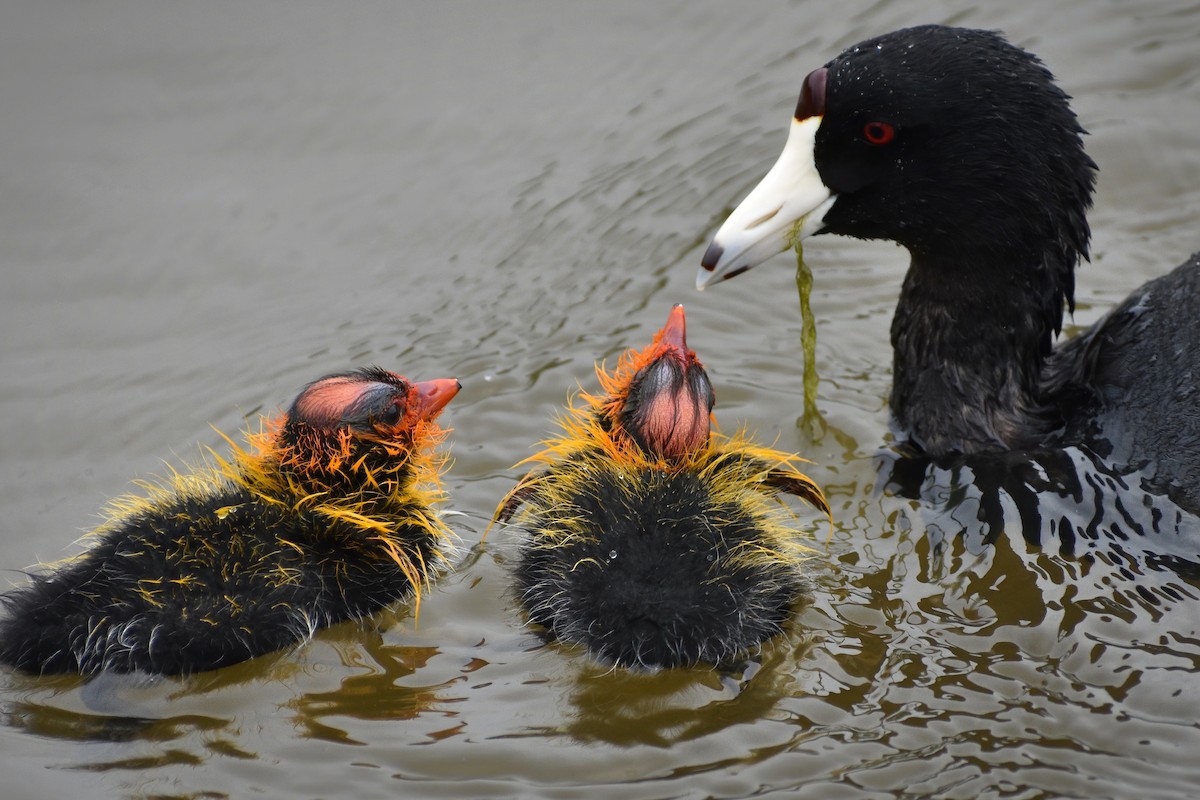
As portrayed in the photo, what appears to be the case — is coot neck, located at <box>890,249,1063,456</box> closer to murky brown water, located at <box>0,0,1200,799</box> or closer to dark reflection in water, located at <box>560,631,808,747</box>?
murky brown water, located at <box>0,0,1200,799</box>

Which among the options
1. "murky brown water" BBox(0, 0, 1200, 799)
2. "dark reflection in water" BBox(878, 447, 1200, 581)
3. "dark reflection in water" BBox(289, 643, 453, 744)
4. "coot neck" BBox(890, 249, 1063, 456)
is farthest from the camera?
"coot neck" BBox(890, 249, 1063, 456)

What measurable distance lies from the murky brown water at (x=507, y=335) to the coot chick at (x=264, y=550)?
0.12 metres

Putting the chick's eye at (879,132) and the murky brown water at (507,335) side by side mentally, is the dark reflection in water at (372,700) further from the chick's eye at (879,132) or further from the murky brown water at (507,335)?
the chick's eye at (879,132)

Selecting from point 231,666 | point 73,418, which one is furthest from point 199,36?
point 231,666

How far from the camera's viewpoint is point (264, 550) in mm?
3881

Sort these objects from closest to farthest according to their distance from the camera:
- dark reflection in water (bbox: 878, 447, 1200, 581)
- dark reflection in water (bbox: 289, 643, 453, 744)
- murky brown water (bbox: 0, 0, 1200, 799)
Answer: murky brown water (bbox: 0, 0, 1200, 799)
dark reflection in water (bbox: 289, 643, 453, 744)
dark reflection in water (bbox: 878, 447, 1200, 581)

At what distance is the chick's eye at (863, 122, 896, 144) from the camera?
14.6 ft

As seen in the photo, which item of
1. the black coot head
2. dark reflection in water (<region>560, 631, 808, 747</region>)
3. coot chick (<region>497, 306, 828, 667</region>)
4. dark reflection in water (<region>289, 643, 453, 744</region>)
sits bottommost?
dark reflection in water (<region>560, 631, 808, 747</region>)

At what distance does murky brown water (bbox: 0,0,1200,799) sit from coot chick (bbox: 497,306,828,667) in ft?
0.44

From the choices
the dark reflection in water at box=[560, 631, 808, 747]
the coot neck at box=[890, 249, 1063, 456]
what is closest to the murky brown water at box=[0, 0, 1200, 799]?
the dark reflection in water at box=[560, 631, 808, 747]

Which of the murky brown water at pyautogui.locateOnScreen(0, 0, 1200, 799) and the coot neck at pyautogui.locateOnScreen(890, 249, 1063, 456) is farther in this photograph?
the coot neck at pyautogui.locateOnScreen(890, 249, 1063, 456)

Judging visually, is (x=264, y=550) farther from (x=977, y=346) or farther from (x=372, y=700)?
(x=977, y=346)

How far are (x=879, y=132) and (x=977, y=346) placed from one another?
0.87 m

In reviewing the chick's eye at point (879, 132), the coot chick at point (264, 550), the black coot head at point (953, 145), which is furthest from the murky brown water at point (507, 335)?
the chick's eye at point (879, 132)
